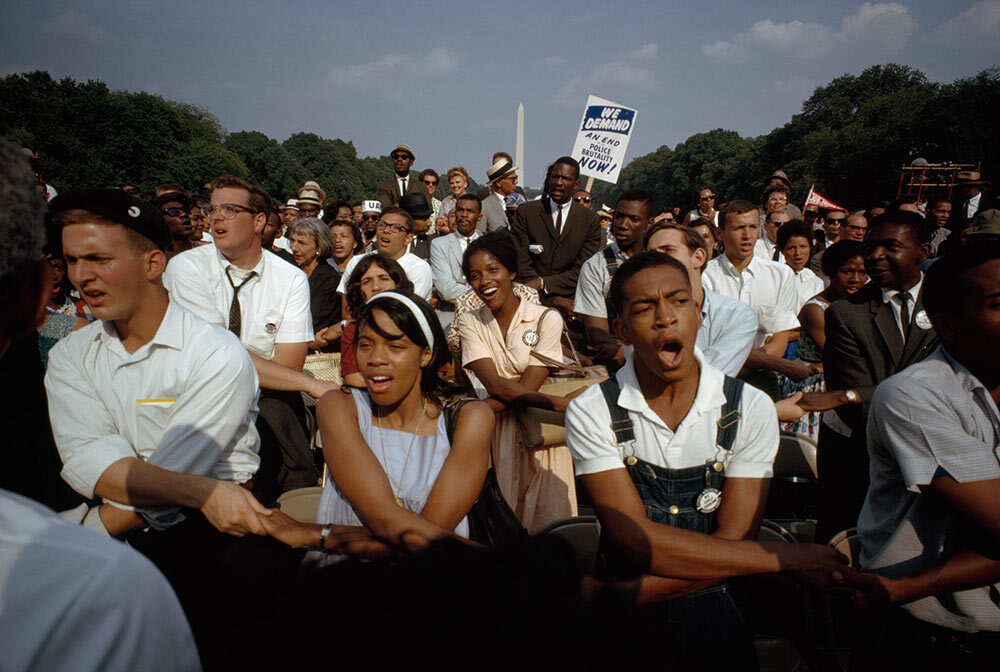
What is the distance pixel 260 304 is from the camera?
4.07 m

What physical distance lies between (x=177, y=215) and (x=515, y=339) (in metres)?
5.53

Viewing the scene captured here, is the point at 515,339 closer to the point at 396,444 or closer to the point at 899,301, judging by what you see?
the point at 396,444

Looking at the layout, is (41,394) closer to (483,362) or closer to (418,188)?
(483,362)

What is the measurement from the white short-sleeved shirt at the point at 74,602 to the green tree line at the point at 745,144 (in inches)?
1770

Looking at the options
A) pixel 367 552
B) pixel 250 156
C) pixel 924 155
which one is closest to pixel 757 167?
pixel 924 155

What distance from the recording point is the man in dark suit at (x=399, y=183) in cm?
1147

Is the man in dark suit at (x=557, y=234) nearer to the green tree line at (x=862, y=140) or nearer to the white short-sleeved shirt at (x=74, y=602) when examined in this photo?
the white short-sleeved shirt at (x=74, y=602)

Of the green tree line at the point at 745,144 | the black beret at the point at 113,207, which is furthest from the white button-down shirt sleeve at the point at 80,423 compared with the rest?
the green tree line at the point at 745,144

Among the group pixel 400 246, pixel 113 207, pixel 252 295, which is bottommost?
pixel 252 295

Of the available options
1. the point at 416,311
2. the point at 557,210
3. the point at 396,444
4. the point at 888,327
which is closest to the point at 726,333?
the point at 888,327

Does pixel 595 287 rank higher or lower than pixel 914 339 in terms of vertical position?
higher

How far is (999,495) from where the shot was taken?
1834 millimetres

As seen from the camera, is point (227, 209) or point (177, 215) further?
point (177, 215)

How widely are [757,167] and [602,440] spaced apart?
241 feet
